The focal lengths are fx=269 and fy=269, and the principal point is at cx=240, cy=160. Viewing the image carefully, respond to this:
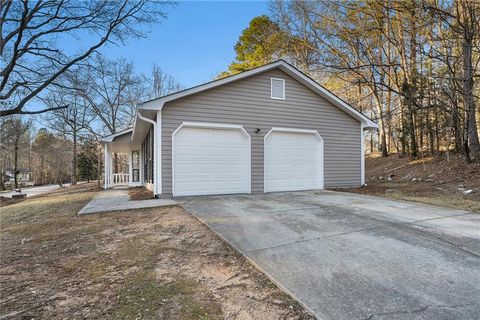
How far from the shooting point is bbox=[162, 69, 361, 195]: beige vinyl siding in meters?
8.08

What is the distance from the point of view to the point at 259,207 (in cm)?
642

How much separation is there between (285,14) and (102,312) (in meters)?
18.8

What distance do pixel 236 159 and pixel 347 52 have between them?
12154 mm

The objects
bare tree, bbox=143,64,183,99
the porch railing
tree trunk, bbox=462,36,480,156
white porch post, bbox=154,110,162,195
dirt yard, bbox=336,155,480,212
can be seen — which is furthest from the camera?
bare tree, bbox=143,64,183,99

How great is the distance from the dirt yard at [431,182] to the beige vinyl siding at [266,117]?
1416mm

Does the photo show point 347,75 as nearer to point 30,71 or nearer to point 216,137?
point 216,137

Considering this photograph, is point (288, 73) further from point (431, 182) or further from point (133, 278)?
point (133, 278)

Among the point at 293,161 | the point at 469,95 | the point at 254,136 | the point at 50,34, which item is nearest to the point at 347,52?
the point at 469,95

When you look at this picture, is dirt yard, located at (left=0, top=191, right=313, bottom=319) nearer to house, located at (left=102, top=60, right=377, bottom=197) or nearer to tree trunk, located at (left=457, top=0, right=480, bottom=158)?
house, located at (left=102, top=60, right=377, bottom=197)

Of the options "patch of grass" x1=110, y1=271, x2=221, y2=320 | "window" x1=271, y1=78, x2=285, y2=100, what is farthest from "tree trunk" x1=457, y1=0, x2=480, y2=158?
"patch of grass" x1=110, y1=271, x2=221, y2=320

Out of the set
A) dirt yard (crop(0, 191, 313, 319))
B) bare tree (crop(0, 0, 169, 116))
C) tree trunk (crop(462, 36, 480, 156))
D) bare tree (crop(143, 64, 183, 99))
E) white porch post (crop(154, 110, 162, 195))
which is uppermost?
bare tree (crop(143, 64, 183, 99))

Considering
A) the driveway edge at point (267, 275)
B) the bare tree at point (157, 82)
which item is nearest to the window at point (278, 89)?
the driveway edge at point (267, 275)

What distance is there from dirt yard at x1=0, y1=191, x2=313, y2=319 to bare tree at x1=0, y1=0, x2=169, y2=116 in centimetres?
1094

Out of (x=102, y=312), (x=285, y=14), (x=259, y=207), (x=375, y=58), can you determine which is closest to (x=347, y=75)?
(x=375, y=58)
